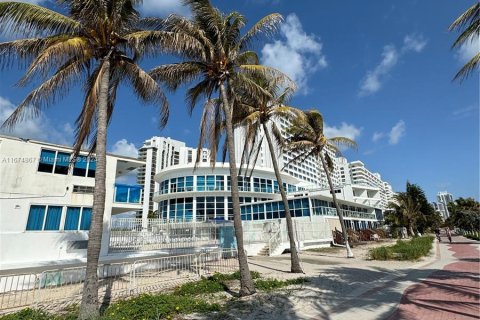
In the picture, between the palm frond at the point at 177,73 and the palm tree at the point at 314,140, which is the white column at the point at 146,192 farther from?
the palm tree at the point at 314,140

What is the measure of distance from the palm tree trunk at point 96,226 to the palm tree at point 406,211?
46.4m

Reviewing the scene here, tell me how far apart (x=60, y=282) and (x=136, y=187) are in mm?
6501

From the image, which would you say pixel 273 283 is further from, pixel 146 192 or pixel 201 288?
pixel 146 192

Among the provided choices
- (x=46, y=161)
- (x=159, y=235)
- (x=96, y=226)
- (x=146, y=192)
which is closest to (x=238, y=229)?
(x=96, y=226)

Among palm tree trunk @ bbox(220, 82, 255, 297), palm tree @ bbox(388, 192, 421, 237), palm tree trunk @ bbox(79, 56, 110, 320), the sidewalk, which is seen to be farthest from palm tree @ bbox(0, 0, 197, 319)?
palm tree @ bbox(388, 192, 421, 237)

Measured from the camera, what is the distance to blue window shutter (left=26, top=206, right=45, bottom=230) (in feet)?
44.3

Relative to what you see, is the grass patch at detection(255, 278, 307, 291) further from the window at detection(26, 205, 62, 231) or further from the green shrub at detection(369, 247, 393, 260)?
the window at detection(26, 205, 62, 231)

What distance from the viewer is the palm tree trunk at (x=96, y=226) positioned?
6.52 m

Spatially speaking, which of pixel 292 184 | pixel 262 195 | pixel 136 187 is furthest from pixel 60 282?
pixel 292 184

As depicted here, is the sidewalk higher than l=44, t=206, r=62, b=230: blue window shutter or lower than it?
lower

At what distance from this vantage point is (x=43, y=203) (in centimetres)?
1408

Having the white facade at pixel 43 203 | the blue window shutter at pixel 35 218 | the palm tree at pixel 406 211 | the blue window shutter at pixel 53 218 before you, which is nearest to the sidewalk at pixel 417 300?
the white facade at pixel 43 203

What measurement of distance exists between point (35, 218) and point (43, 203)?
0.78 m

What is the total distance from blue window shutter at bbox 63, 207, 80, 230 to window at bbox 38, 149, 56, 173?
2.32 m
